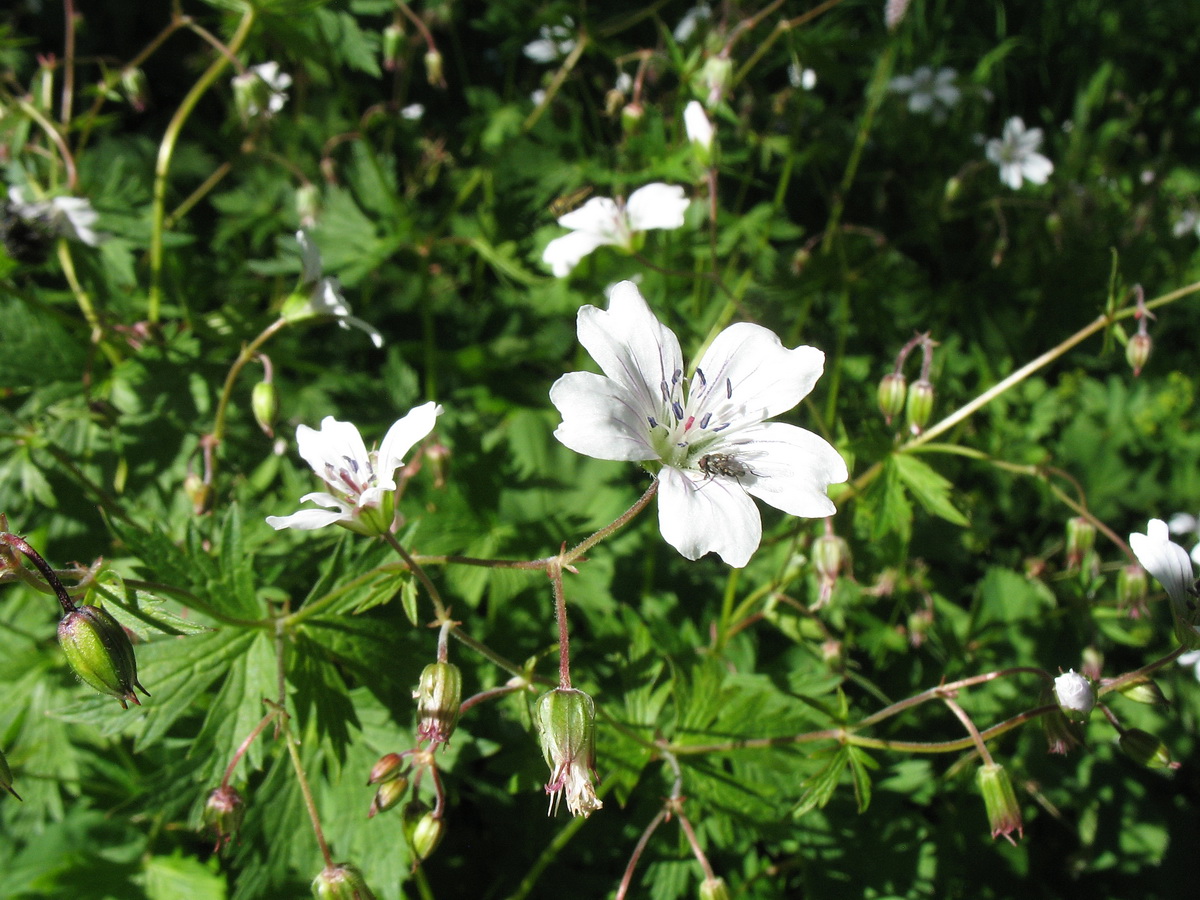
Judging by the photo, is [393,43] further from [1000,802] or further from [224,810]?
[1000,802]

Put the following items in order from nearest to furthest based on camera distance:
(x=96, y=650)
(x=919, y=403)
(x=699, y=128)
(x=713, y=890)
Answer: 1. (x=96, y=650)
2. (x=713, y=890)
3. (x=919, y=403)
4. (x=699, y=128)

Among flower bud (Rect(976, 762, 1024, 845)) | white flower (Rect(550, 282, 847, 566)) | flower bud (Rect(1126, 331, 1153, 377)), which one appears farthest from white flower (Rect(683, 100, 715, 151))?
flower bud (Rect(976, 762, 1024, 845))

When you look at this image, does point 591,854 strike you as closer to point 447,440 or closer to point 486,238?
point 447,440

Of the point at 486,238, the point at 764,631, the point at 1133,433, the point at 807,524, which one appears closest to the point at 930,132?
the point at 1133,433

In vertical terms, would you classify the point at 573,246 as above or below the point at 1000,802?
above

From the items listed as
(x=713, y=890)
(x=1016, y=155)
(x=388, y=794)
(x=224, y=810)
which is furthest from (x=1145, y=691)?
(x=1016, y=155)

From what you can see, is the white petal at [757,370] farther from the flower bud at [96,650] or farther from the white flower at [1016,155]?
the white flower at [1016,155]
